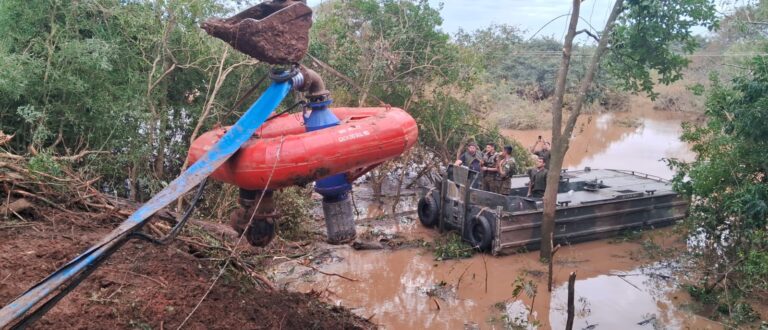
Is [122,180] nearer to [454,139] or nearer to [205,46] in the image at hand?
[205,46]

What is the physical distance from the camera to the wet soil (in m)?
4.86

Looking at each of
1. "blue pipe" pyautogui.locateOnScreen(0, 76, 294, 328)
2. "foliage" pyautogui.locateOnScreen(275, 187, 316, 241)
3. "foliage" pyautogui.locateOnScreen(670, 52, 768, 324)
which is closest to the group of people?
"foliage" pyautogui.locateOnScreen(670, 52, 768, 324)

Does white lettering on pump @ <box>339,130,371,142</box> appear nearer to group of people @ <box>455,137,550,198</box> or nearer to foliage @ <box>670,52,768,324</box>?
foliage @ <box>670,52,768,324</box>

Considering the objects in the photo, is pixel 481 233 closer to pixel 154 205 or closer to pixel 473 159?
pixel 473 159

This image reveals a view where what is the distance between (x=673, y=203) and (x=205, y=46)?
32.2 ft

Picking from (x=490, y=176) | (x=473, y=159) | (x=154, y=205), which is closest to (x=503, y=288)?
(x=490, y=176)

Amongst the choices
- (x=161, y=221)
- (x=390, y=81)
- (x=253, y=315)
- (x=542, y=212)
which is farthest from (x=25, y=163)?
(x=390, y=81)

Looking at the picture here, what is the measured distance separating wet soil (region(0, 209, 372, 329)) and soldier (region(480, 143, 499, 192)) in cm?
623

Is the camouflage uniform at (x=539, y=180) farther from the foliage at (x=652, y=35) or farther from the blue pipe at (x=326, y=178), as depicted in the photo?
the blue pipe at (x=326, y=178)

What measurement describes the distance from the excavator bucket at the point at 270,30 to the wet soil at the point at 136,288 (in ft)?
7.20

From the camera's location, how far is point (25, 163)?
6379 mm

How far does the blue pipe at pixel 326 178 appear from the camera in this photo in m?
5.51

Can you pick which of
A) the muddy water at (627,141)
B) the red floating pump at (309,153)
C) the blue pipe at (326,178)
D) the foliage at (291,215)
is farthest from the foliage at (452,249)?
the muddy water at (627,141)

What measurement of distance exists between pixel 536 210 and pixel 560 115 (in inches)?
71.8
